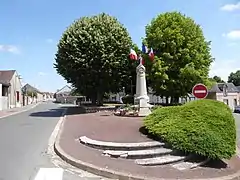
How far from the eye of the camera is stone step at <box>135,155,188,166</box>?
8.79 meters

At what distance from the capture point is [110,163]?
340 inches

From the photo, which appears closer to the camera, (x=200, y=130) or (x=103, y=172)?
(x=103, y=172)

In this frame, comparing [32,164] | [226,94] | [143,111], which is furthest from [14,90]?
[32,164]

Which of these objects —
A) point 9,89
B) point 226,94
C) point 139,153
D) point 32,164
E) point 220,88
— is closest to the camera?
point 32,164

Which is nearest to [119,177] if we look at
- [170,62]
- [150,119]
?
[150,119]

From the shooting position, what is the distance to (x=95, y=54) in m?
27.5

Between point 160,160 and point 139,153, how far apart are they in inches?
27.3

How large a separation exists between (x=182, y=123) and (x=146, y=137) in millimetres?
1712

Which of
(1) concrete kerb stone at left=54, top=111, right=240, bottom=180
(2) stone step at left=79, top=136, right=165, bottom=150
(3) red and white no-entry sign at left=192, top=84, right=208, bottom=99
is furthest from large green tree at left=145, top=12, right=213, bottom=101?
(1) concrete kerb stone at left=54, top=111, right=240, bottom=180

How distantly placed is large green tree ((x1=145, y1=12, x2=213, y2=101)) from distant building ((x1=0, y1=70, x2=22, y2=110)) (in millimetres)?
23302

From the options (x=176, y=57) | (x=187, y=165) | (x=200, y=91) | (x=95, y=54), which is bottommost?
(x=187, y=165)

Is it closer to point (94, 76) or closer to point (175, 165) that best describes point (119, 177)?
point (175, 165)

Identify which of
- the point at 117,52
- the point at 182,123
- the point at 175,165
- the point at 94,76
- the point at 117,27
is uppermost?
the point at 117,27

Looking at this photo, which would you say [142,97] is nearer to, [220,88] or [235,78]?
[220,88]
